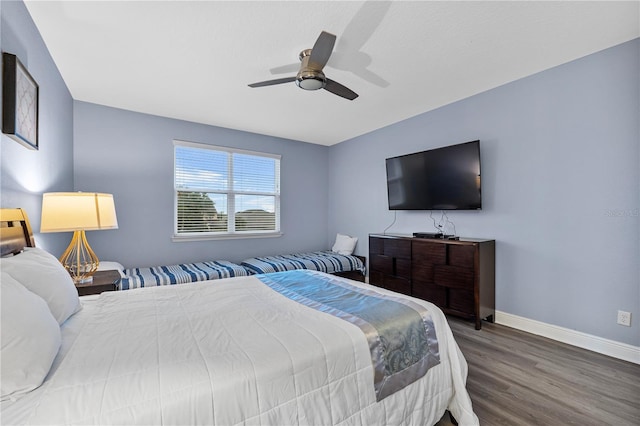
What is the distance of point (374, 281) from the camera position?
4152 millimetres

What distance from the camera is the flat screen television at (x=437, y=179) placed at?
126 inches

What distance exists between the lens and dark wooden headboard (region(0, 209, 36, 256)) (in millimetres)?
1429

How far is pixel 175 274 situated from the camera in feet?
11.1

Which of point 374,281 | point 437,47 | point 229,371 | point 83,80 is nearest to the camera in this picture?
→ point 229,371

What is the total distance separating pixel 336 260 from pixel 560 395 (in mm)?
2985

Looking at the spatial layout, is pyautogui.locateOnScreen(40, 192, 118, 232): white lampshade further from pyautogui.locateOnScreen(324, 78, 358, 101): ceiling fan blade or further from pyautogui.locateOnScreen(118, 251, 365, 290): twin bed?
pyautogui.locateOnScreen(324, 78, 358, 101): ceiling fan blade

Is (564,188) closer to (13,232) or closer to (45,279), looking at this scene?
(45,279)

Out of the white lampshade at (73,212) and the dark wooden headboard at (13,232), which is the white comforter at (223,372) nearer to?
the dark wooden headboard at (13,232)

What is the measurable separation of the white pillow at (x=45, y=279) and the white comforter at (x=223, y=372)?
0.09m

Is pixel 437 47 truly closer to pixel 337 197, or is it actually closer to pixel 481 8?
pixel 481 8

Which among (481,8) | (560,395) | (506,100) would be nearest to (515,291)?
(560,395)

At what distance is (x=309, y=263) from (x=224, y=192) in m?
1.74

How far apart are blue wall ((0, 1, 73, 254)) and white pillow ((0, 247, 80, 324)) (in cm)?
49

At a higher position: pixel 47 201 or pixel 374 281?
pixel 47 201
